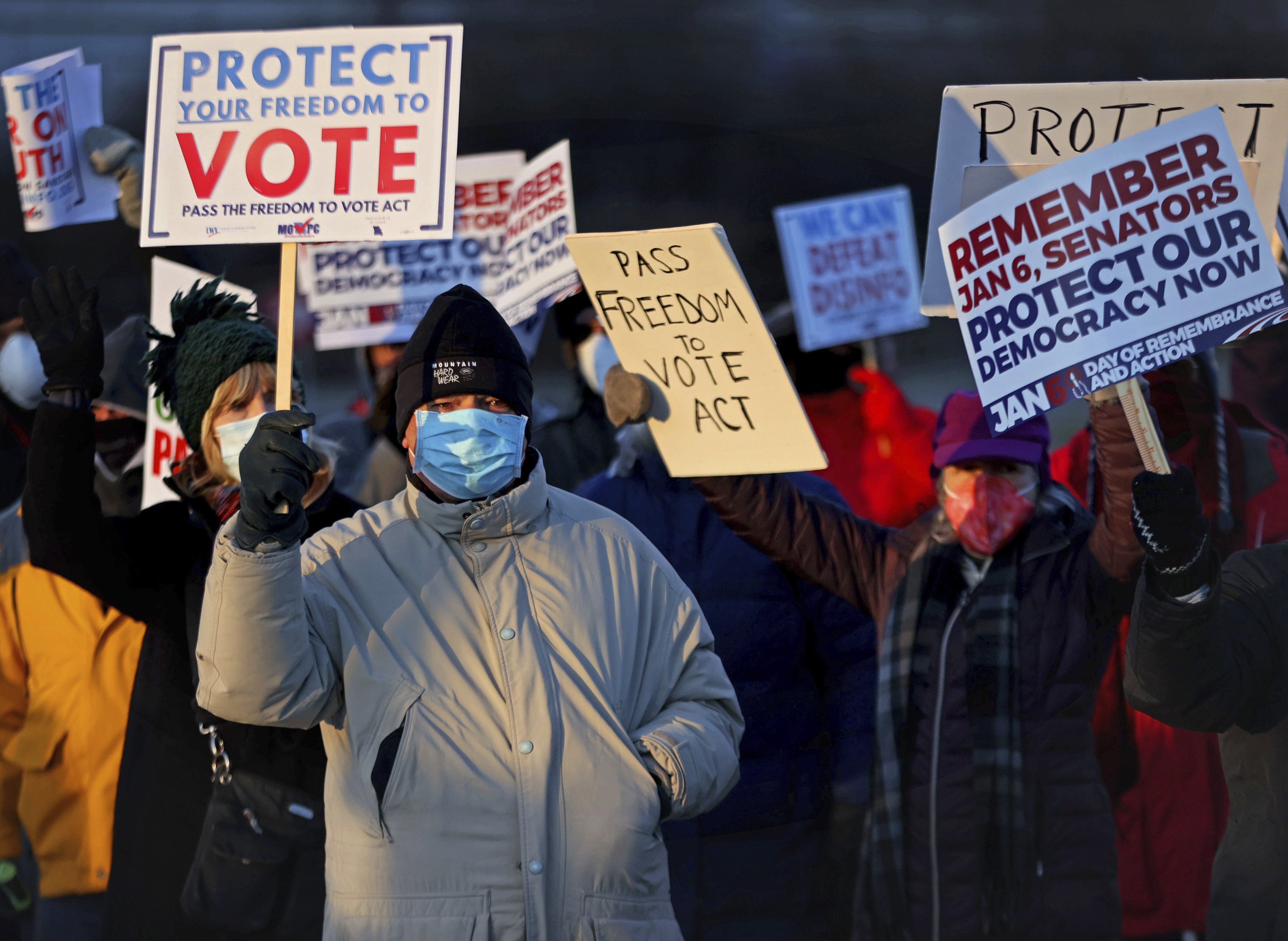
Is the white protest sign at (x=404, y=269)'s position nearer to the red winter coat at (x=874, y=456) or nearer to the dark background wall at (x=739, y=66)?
the red winter coat at (x=874, y=456)

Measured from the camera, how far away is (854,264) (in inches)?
199

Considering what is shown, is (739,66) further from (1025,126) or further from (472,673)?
(472,673)

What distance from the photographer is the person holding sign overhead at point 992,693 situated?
9.68 feet

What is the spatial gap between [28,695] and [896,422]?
274 cm

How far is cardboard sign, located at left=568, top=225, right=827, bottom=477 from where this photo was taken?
295 centimetres

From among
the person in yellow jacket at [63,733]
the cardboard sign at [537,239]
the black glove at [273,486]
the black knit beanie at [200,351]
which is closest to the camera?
the black glove at [273,486]

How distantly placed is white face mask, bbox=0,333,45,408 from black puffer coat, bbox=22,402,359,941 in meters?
0.79

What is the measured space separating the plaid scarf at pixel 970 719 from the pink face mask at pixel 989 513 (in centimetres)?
4

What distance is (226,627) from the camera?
204cm

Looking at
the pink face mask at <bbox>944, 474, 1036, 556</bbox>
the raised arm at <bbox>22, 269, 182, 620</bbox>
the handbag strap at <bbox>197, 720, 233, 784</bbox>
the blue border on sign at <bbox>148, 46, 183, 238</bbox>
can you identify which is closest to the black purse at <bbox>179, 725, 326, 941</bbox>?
the handbag strap at <bbox>197, 720, 233, 784</bbox>

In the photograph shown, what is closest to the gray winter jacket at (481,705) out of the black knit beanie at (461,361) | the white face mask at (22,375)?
the black knit beanie at (461,361)

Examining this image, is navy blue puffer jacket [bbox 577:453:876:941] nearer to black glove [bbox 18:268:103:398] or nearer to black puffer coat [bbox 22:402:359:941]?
black puffer coat [bbox 22:402:359:941]

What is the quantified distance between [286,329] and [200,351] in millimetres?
471

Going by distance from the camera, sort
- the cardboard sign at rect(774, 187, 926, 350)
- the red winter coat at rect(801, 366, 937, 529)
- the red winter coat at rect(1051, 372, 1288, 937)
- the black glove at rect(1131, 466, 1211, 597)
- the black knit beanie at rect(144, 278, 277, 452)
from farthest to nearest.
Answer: the cardboard sign at rect(774, 187, 926, 350) < the red winter coat at rect(801, 366, 937, 529) < the red winter coat at rect(1051, 372, 1288, 937) < the black knit beanie at rect(144, 278, 277, 452) < the black glove at rect(1131, 466, 1211, 597)
